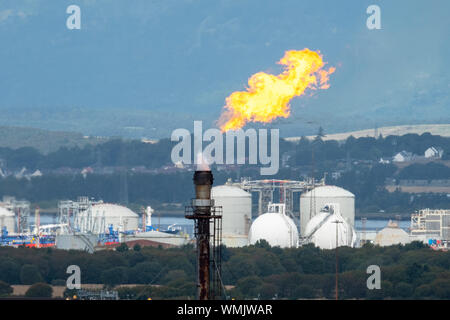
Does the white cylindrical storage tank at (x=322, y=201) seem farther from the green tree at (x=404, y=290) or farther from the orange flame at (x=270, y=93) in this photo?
the orange flame at (x=270, y=93)

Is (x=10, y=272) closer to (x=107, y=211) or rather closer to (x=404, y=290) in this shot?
(x=404, y=290)

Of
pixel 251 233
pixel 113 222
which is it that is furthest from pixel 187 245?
pixel 113 222

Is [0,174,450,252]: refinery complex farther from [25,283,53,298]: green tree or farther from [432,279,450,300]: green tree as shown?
[25,283,53,298]: green tree
